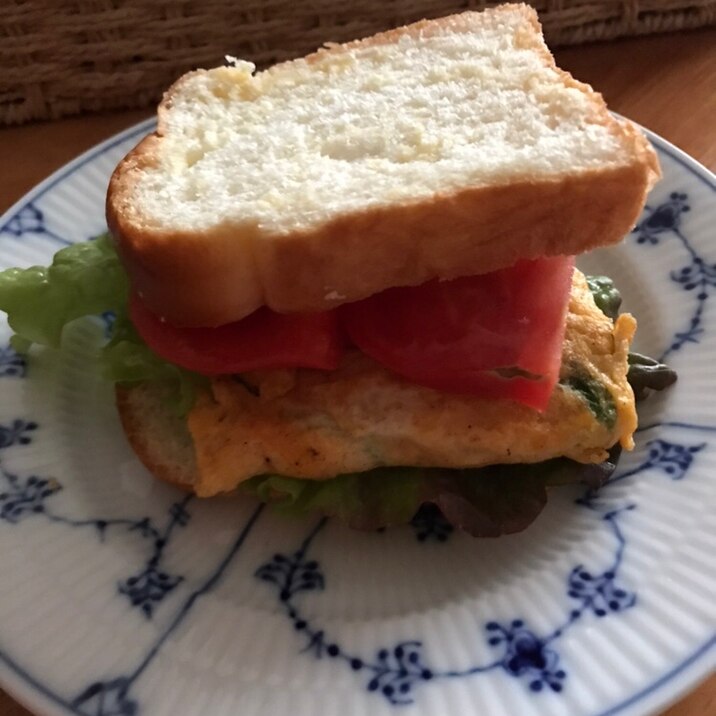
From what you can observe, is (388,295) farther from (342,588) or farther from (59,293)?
(59,293)

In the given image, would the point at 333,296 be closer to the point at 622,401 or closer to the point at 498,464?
the point at 498,464

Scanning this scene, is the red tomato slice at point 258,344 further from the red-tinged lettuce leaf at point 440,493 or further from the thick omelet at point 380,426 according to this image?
the red-tinged lettuce leaf at point 440,493

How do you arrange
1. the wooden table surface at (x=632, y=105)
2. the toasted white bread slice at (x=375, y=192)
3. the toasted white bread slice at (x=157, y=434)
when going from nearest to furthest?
the toasted white bread slice at (x=375, y=192) < the toasted white bread slice at (x=157, y=434) < the wooden table surface at (x=632, y=105)

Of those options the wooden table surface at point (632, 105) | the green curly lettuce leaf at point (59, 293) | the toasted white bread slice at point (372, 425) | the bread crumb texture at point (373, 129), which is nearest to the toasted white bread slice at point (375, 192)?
the bread crumb texture at point (373, 129)

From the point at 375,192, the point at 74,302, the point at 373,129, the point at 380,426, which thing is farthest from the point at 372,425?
the point at 74,302

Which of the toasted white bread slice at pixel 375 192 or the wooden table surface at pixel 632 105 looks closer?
the toasted white bread slice at pixel 375 192

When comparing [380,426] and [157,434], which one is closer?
[380,426]

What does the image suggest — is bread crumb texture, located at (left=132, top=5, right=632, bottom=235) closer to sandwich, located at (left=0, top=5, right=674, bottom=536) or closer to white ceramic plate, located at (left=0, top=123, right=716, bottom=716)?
sandwich, located at (left=0, top=5, right=674, bottom=536)
